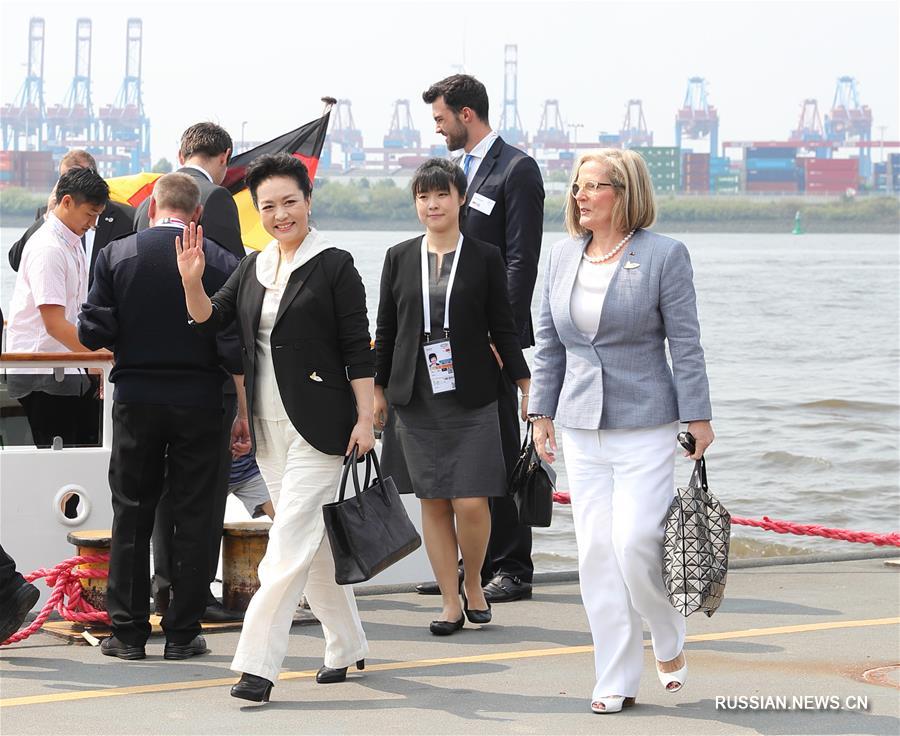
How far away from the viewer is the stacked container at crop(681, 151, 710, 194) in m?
156

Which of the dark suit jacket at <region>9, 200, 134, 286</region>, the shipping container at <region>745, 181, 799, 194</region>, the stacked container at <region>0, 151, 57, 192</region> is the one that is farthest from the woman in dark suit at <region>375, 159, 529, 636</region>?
the shipping container at <region>745, 181, 799, 194</region>

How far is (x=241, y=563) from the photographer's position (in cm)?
619

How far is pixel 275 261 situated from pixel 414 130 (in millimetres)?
167216

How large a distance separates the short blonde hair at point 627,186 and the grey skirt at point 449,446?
1.39 m

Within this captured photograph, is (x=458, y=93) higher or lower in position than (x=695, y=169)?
lower

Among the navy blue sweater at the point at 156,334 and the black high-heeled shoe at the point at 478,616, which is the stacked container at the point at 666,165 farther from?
the navy blue sweater at the point at 156,334

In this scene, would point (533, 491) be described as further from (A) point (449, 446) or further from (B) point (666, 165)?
(B) point (666, 165)

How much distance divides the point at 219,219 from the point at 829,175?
166580mm

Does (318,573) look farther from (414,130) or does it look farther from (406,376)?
(414,130)

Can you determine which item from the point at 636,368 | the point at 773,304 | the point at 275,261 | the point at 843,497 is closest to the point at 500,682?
the point at 636,368

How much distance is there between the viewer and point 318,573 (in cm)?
496

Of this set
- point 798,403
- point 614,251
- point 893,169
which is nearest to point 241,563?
point 614,251

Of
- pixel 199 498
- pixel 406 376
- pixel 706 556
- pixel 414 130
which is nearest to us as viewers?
pixel 706 556

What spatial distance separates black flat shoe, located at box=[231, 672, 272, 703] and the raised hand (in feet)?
4.26
